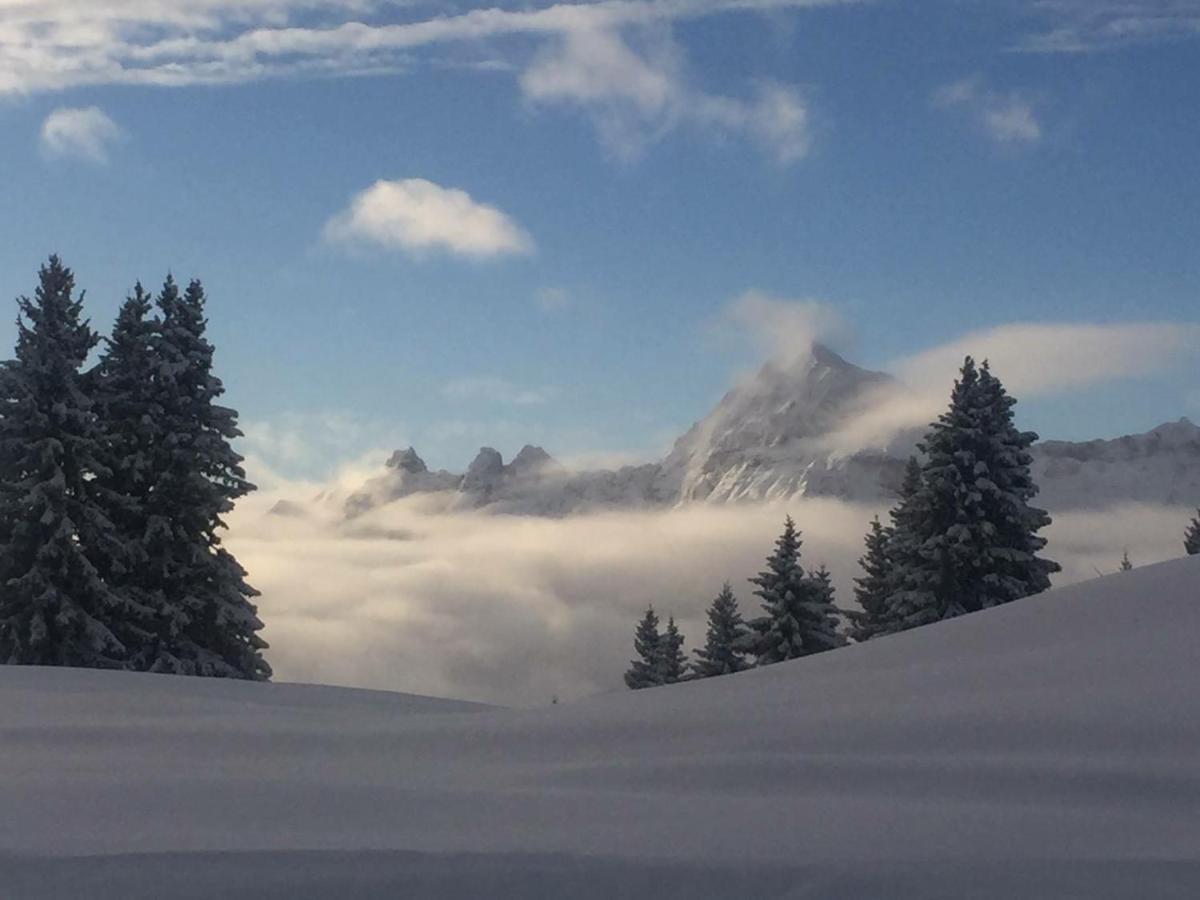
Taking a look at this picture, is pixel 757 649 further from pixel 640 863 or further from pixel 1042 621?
pixel 640 863

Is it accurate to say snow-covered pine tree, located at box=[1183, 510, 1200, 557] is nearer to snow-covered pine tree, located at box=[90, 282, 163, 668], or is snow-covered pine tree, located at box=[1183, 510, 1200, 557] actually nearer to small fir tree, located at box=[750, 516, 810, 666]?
small fir tree, located at box=[750, 516, 810, 666]

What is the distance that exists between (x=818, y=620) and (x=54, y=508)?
60.9ft

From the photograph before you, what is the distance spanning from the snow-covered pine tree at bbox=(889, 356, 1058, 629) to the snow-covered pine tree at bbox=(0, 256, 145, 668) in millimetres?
16376

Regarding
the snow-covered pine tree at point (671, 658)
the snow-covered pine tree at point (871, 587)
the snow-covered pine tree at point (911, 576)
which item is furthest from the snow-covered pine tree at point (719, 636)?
the snow-covered pine tree at point (911, 576)

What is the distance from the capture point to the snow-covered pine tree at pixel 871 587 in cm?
3250

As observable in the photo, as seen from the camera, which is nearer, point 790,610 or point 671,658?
point 790,610

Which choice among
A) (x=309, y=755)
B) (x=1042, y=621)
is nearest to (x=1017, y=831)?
(x=309, y=755)

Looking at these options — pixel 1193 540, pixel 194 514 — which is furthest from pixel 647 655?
pixel 194 514

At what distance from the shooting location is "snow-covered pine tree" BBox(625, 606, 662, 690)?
141 ft

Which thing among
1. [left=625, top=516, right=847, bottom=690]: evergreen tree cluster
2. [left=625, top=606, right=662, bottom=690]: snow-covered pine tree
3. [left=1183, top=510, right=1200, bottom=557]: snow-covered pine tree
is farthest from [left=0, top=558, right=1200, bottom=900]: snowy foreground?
[left=1183, top=510, right=1200, bottom=557]: snow-covered pine tree

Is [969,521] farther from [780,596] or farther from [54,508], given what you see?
[54,508]

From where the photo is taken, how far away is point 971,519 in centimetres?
2642

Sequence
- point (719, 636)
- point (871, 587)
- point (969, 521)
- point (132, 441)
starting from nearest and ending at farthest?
point (132, 441) < point (969, 521) < point (871, 587) < point (719, 636)

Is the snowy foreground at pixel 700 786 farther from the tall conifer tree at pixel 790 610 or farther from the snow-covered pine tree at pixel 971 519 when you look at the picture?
the tall conifer tree at pixel 790 610
